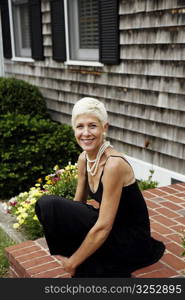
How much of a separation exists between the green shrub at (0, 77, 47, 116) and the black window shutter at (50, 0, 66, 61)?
0.80 m

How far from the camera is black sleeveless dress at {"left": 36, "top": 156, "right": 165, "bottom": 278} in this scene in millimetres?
2469

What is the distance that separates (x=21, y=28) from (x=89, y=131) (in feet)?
21.8

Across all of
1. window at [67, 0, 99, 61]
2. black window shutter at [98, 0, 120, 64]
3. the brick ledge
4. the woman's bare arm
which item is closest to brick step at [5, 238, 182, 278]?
the brick ledge

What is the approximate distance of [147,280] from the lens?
251cm

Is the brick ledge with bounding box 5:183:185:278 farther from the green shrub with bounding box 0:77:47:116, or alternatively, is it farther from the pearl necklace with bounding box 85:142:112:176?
the green shrub with bounding box 0:77:47:116

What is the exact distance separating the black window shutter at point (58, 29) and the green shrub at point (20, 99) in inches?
31.6

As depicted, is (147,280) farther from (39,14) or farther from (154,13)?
(39,14)

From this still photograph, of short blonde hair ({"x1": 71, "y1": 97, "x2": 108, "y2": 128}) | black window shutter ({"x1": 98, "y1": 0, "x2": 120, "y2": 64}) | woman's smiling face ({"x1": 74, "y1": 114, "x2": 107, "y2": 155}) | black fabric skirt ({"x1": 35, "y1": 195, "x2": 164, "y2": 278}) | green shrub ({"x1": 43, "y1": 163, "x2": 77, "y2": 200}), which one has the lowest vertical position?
green shrub ({"x1": 43, "y1": 163, "x2": 77, "y2": 200})

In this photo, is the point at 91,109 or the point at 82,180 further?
the point at 82,180

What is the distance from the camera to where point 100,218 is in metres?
2.41

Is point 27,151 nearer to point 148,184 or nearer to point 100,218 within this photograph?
point 148,184

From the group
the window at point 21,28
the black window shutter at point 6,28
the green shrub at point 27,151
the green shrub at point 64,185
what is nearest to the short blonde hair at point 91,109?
the green shrub at point 64,185

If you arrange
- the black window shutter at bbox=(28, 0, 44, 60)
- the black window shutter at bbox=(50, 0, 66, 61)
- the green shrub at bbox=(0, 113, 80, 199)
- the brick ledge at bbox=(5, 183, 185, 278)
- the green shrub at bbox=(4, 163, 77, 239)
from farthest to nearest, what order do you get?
the black window shutter at bbox=(28, 0, 44, 60) < the black window shutter at bbox=(50, 0, 66, 61) < the green shrub at bbox=(0, 113, 80, 199) < the green shrub at bbox=(4, 163, 77, 239) < the brick ledge at bbox=(5, 183, 185, 278)

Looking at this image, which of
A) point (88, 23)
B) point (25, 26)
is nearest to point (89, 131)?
point (88, 23)
